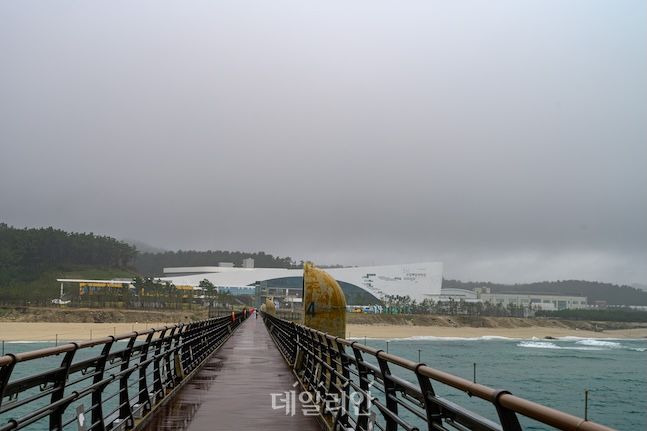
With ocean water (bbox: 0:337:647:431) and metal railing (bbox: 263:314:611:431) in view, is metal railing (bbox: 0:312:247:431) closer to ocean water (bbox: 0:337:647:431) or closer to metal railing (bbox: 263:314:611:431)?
metal railing (bbox: 263:314:611:431)

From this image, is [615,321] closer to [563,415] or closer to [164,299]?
[164,299]

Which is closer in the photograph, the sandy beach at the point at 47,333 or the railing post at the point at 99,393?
the railing post at the point at 99,393

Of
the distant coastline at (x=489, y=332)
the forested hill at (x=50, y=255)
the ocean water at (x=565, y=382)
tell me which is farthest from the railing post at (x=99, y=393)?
the forested hill at (x=50, y=255)

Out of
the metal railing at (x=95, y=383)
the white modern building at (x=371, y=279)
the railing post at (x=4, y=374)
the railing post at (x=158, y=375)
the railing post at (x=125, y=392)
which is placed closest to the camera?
the railing post at (x=4, y=374)

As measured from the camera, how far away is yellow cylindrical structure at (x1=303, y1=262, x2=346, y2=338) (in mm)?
17641

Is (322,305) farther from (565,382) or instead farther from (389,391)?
(565,382)

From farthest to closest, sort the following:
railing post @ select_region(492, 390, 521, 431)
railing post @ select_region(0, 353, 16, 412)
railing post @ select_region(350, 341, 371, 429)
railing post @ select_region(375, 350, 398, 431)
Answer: railing post @ select_region(350, 341, 371, 429)
railing post @ select_region(375, 350, 398, 431)
railing post @ select_region(0, 353, 16, 412)
railing post @ select_region(492, 390, 521, 431)

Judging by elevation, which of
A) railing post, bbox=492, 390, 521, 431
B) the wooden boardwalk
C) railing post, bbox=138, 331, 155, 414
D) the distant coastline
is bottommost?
the distant coastline

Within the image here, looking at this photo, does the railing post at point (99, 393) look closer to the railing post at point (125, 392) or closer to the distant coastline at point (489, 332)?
the railing post at point (125, 392)

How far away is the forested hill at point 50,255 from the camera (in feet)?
529

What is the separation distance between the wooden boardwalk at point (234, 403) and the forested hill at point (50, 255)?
140383 millimetres

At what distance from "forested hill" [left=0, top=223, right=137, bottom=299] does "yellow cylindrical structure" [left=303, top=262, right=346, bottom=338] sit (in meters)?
138

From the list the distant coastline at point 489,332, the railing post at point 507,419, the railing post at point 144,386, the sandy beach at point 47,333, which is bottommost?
the distant coastline at point 489,332

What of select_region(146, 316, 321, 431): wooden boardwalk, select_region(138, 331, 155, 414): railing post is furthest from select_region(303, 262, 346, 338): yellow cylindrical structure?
select_region(138, 331, 155, 414): railing post
